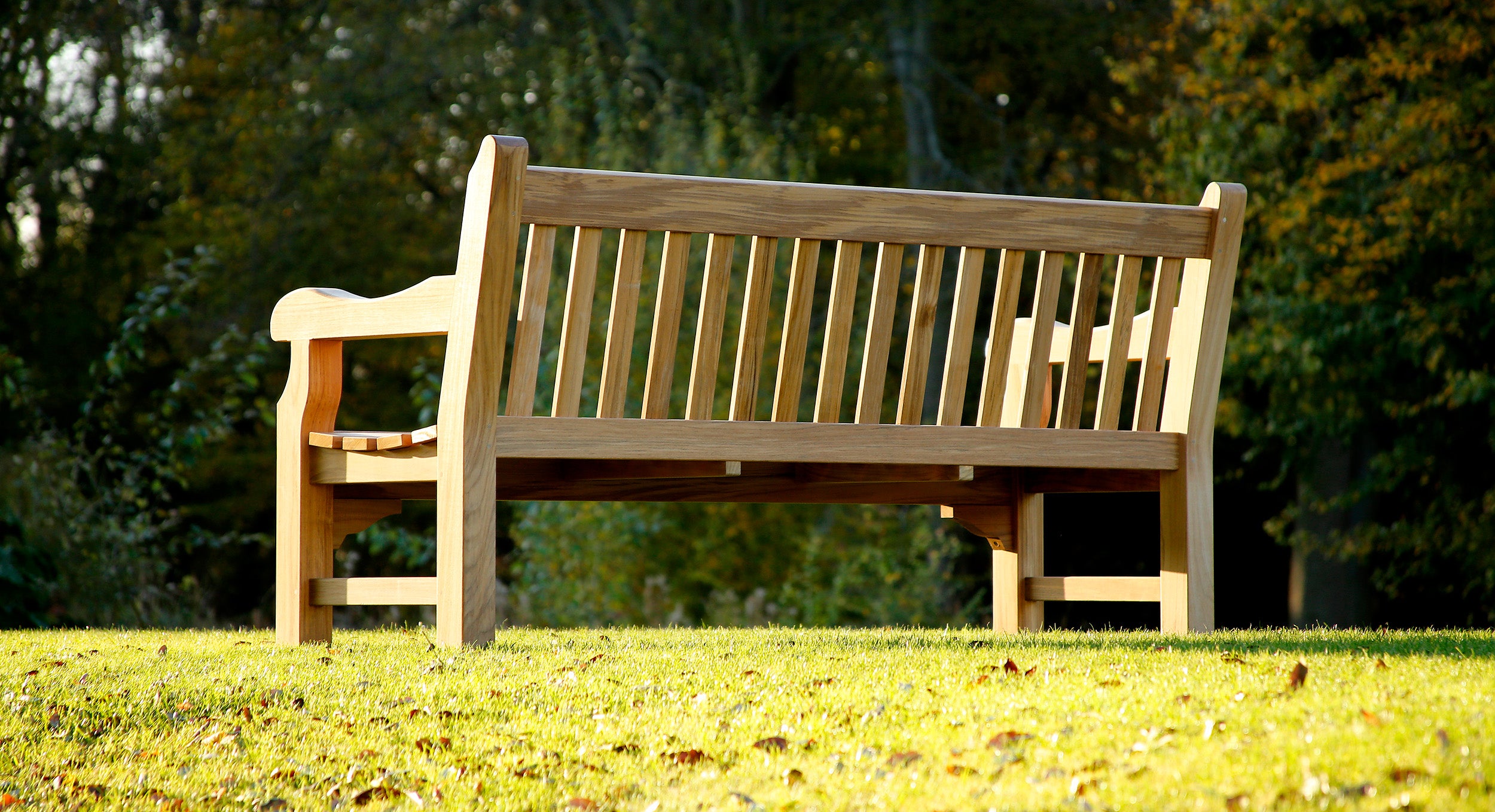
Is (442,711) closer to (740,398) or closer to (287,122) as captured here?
(740,398)

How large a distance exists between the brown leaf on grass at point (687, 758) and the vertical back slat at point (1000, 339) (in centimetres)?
159

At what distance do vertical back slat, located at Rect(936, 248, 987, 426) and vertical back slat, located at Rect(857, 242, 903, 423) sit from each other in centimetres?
17

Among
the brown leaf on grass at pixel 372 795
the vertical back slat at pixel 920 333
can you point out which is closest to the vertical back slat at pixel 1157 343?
the vertical back slat at pixel 920 333

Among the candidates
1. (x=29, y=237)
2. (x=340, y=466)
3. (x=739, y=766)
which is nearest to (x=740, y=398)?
(x=340, y=466)

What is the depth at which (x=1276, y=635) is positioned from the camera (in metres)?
4.05

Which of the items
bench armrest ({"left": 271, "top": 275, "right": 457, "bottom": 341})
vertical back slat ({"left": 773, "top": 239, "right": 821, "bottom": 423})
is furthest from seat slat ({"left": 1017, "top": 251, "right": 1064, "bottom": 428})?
bench armrest ({"left": 271, "top": 275, "right": 457, "bottom": 341})

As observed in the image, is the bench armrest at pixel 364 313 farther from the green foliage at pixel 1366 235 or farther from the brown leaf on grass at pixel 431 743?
the green foliage at pixel 1366 235

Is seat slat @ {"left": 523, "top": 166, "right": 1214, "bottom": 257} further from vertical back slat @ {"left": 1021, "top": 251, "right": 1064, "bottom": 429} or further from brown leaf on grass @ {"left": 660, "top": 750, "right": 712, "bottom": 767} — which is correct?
brown leaf on grass @ {"left": 660, "top": 750, "right": 712, "bottom": 767}

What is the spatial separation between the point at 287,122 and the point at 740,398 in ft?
33.1

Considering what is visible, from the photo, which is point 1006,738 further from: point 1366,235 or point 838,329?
point 1366,235

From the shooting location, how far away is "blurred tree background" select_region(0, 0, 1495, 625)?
28.7ft

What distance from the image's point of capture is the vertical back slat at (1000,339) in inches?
151

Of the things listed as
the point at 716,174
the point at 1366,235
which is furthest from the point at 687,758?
the point at 1366,235

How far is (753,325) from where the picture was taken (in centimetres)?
365
